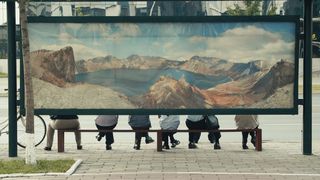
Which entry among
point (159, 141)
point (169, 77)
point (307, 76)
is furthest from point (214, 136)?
point (307, 76)

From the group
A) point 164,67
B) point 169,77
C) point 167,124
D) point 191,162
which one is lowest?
point 191,162

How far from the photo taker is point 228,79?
10086 millimetres

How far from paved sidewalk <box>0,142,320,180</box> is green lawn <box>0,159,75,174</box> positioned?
25 cm

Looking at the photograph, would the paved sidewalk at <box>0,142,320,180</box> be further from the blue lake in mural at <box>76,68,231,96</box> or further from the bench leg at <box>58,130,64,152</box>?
the blue lake in mural at <box>76,68,231,96</box>

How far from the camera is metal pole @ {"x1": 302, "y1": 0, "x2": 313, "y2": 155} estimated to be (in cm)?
977

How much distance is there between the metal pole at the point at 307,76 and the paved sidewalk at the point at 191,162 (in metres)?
0.31

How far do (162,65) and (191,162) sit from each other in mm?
1876

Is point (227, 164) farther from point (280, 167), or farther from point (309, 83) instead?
point (309, 83)

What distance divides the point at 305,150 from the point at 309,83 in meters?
1.15

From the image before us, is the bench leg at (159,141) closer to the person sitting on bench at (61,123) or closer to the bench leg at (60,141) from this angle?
the person sitting on bench at (61,123)

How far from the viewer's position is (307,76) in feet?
32.1

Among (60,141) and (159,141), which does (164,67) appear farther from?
(60,141)

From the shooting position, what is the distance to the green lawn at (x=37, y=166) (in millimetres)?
8213

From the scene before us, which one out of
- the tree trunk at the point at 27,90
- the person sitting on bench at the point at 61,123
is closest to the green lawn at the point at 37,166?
the tree trunk at the point at 27,90
